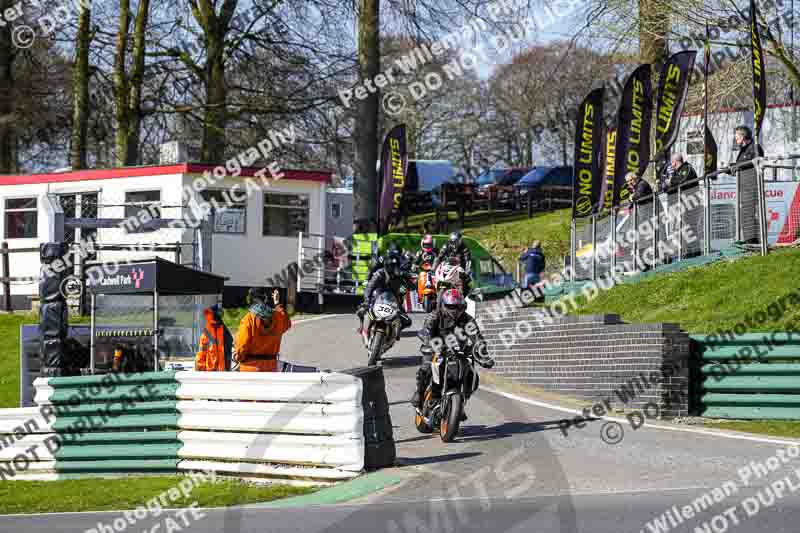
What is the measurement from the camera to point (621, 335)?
520 inches

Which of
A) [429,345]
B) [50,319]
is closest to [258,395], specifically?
[429,345]

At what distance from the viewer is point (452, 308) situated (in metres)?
11.7

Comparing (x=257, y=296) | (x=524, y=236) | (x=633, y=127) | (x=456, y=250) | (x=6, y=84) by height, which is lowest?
(x=257, y=296)

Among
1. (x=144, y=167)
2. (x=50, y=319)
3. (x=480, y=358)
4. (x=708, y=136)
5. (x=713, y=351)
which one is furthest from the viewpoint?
(x=144, y=167)

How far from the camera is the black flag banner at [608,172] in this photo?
67.8 feet

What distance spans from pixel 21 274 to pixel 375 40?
1125cm

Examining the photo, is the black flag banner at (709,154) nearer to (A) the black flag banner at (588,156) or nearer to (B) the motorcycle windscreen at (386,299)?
(A) the black flag banner at (588,156)

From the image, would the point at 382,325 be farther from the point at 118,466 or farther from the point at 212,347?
the point at 118,466

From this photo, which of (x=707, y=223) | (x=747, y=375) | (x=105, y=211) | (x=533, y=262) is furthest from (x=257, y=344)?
(x=105, y=211)

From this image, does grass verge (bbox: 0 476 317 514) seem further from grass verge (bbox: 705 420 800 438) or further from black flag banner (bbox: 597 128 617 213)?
black flag banner (bbox: 597 128 617 213)

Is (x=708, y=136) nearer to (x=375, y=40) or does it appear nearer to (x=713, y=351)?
(x=713, y=351)

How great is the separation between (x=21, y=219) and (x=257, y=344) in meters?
18.2

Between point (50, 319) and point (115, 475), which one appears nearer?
point (115, 475)

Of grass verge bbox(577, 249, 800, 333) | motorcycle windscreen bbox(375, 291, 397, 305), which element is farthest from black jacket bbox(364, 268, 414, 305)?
grass verge bbox(577, 249, 800, 333)
